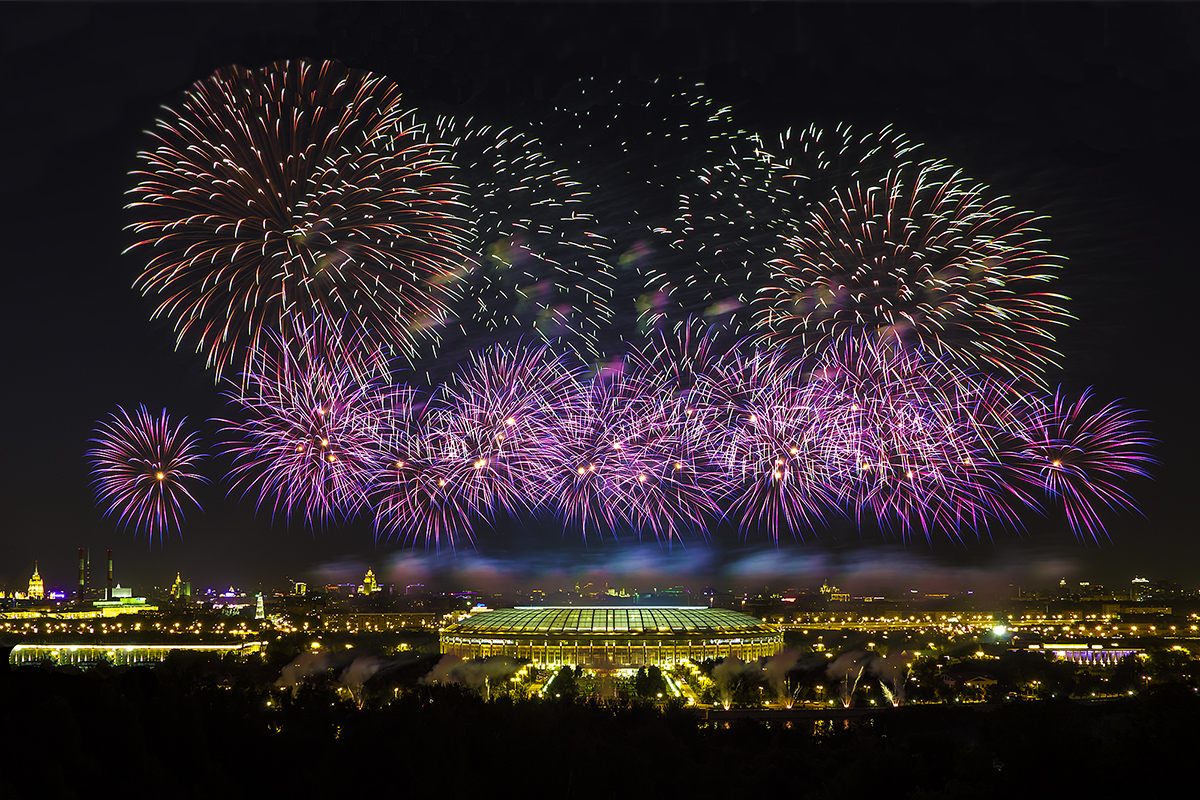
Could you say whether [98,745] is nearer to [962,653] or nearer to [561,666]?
[561,666]

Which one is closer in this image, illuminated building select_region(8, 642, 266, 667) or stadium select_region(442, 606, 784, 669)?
stadium select_region(442, 606, 784, 669)

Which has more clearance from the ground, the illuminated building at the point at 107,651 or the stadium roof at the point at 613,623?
the stadium roof at the point at 613,623

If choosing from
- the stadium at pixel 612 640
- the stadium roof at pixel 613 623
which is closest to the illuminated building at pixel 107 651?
the stadium roof at pixel 613 623

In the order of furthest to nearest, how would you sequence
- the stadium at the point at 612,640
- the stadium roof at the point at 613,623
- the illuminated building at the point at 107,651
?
the illuminated building at the point at 107,651 → the stadium roof at the point at 613,623 → the stadium at the point at 612,640

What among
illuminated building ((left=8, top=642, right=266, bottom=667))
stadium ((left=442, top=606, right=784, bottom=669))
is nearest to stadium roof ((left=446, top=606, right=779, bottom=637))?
stadium ((left=442, top=606, right=784, bottom=669))

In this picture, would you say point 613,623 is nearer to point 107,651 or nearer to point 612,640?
point 612,640

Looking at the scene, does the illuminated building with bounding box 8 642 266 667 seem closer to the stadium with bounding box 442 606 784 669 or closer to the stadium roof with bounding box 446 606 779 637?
the stadium roof with bounding box 446 606 779 637

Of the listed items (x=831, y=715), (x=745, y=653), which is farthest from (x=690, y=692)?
(x=745, y=653)

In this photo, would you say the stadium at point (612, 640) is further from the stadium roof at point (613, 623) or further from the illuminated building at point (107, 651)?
the illuminated building at point (107, 651)

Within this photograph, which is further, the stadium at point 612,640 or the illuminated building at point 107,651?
the illuminated building at point 107,651
